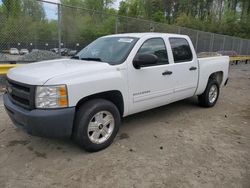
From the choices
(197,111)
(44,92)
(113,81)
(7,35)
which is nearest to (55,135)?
(44,92)

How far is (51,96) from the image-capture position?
11.4 ft

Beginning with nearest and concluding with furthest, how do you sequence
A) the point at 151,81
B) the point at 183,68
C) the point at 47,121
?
the point at 47,121, the point at 151,81, the point at 183,68

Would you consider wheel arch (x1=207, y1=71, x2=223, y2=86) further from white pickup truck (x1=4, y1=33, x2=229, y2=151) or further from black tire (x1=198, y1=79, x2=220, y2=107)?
white pickup truck (x1=4, y1=33, x2=229, y2=151)

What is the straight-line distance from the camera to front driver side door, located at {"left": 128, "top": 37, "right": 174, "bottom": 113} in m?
4.50

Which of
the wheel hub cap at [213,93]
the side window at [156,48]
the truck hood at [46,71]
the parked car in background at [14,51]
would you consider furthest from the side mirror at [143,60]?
the parked car in background at [14,51]

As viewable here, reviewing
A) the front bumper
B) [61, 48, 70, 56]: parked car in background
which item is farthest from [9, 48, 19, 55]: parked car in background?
the front bumper

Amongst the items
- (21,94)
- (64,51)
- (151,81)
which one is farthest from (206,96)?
(64,51)

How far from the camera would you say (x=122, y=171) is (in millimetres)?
3533

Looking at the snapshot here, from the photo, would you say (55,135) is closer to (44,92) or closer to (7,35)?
(44,92)

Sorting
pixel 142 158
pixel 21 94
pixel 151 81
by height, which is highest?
pixel 151 81

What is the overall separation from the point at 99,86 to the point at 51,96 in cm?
74

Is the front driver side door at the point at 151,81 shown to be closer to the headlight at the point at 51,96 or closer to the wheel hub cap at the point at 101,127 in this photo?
the wheel hub cap at the point at 101,127

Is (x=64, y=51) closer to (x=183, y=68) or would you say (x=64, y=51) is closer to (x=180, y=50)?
(x=180, y=50)

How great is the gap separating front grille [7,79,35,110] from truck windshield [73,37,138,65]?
4.48ft
